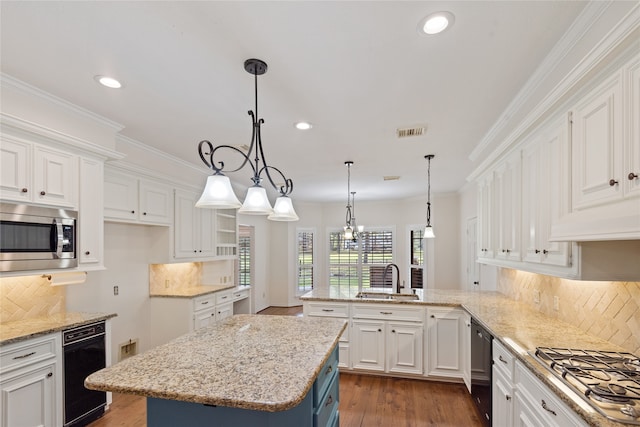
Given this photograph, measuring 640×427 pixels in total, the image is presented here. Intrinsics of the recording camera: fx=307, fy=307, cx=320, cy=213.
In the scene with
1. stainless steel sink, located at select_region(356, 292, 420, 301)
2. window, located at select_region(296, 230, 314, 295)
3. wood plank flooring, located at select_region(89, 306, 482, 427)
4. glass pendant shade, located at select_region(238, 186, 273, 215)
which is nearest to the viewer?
glass pendant shade, located at select_region(238, 186, 273, 215)

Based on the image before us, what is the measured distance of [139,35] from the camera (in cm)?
167

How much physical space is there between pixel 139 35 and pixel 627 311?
3.18 meters

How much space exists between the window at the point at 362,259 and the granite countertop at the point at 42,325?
18.5ft

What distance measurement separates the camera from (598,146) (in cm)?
149

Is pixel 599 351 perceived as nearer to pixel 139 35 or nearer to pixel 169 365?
pixel 169 365

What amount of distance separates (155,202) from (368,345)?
311 centimetres

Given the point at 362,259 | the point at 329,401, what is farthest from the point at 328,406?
the point at 362,259

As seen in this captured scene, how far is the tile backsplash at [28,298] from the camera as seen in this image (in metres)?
2.53

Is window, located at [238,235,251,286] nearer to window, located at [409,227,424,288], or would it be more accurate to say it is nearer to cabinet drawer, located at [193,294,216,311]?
cabinet drawer, located at [193,294,216,311]

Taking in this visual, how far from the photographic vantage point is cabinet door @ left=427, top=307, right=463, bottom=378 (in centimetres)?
337

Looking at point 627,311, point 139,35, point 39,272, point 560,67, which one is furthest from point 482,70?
point 39,272

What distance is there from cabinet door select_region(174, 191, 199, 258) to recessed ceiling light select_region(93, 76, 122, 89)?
6.97ft

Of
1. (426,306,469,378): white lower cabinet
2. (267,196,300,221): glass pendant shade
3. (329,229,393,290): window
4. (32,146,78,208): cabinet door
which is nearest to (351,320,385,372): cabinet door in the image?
(426,306,469,378): white lower cabinet

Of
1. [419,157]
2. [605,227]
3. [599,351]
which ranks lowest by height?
[599,351]
